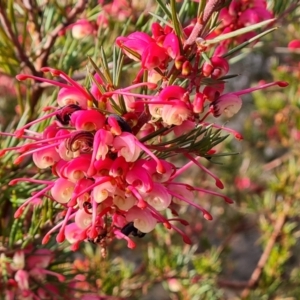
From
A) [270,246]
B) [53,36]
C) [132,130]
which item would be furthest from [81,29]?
[270,246]

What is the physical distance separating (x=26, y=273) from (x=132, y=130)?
23cm

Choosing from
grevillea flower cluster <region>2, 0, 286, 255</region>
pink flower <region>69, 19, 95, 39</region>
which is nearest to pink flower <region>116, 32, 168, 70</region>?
grevillea flower cluster <region>2, 0, 286, 255</region>

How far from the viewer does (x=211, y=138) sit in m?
0.39

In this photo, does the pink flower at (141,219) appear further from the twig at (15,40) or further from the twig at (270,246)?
the twig at (270,246)

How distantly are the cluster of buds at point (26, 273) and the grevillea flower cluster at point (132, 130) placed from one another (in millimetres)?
137

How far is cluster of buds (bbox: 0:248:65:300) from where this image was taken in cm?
53

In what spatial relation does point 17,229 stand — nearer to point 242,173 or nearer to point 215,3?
point 215,3

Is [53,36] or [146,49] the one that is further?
[53,36]

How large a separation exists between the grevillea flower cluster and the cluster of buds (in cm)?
14

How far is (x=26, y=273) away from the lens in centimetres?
53

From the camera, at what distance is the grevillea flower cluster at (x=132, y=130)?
36 cm

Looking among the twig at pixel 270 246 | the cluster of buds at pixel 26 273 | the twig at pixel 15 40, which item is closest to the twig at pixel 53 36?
the twig at pixel 15 40

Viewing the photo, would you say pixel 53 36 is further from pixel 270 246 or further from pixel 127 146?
pixel 270 246

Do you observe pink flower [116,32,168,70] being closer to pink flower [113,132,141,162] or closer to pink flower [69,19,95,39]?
pink flower [113,132,141,162]
